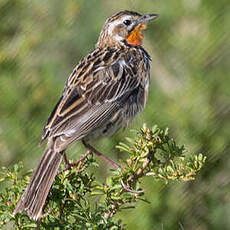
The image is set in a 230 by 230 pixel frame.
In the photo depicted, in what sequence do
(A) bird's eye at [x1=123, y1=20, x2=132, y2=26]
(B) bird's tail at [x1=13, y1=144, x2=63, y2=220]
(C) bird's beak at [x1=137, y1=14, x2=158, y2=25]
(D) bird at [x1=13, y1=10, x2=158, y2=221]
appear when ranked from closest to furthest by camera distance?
1. (B) bird's tail at [x1=13, y1=144, x2=63, y2=220]
2. (D) bird at [x1=13, y1=10, x2=158, y2=221]
3. (C) bird's beak at [x1=137, y1=14, x2=158, y2=25]
4. (A) bird's eye at [x1=123, y1=20, x2=132, y2=26]

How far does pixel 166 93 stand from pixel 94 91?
45.8 inches

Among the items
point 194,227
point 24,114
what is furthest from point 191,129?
point 24,114

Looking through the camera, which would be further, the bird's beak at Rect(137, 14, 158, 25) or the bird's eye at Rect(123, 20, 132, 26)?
the bird's eye at Rect(123, 20, 132, 26)

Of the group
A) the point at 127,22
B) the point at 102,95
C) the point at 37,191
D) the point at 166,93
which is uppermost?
the point at 127,22

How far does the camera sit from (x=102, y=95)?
182 inches

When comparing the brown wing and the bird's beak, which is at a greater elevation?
the bird's beak

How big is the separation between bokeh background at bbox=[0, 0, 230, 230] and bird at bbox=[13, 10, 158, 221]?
55 centimetres

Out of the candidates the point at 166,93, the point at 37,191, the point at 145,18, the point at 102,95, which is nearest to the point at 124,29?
the point at 145,18

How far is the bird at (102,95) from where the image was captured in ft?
13.4

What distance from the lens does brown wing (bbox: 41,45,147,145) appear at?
13.9 feet

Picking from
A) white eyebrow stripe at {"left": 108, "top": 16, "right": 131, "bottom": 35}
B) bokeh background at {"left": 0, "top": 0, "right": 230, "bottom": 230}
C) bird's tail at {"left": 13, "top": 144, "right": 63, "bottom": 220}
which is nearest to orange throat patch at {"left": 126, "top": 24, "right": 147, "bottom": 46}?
white eyebrow stripe at {"left": 108, "top": 16, "right": 131, "bottom": 35}

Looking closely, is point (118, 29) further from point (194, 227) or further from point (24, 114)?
point (194, 227)

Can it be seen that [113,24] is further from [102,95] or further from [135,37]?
[102,95]

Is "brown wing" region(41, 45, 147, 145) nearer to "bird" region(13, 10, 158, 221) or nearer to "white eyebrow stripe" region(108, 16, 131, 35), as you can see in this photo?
"bird" region(13, 10, 158, 221)
